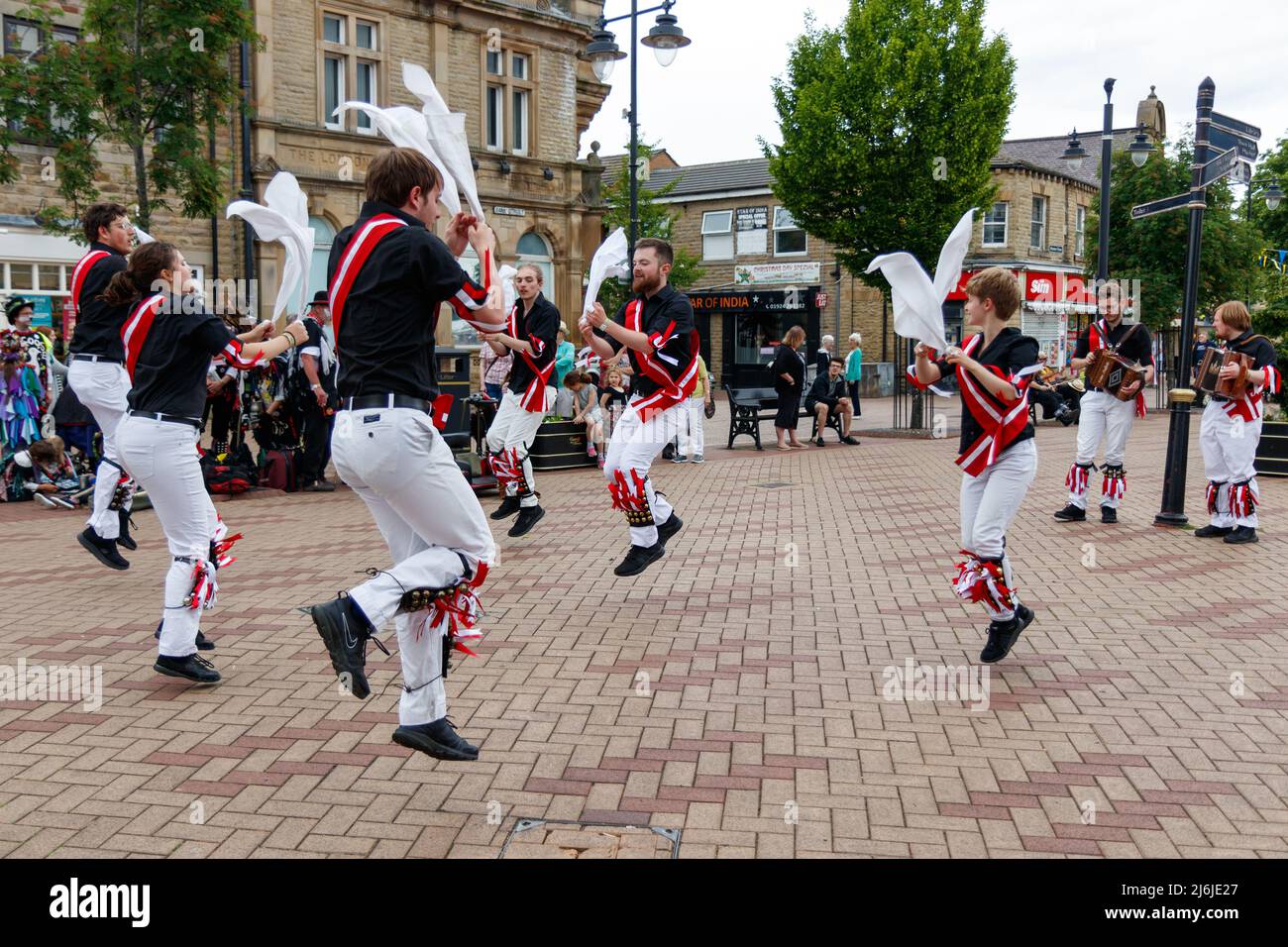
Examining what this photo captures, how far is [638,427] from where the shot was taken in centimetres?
719

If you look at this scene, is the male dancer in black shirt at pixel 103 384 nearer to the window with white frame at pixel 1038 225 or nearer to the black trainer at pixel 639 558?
the black trainer at pixel 639 558

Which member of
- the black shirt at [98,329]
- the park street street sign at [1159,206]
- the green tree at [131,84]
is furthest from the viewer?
the green tree at [131,84]

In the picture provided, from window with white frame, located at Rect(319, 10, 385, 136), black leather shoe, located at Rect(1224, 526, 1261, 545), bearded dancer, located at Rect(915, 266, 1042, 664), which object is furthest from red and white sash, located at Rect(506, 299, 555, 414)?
window with white frame, located at Rect(319, 10, 385, 136)

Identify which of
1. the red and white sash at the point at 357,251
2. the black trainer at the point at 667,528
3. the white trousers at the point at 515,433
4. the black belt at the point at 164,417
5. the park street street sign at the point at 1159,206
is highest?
the park street street sign at the point at 1159,206

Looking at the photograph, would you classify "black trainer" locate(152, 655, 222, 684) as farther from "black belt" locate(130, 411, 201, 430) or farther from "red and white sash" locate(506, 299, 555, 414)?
"red and white sash" locate(506, 299, 555, 414)

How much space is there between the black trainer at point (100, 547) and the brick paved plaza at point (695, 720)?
191mm

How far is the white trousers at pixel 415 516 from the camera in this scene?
383cm

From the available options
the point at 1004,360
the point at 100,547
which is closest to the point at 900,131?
the point at 1004,360

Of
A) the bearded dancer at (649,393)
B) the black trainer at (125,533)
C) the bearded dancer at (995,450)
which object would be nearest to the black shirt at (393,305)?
the bearded dancer at (995,450)

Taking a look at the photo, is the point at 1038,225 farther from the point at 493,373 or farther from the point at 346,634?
the point at 346,634

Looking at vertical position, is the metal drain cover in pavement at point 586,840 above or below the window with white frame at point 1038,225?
below

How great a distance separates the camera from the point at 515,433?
9.12 metres

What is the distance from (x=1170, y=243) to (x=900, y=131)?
34.1 feet
